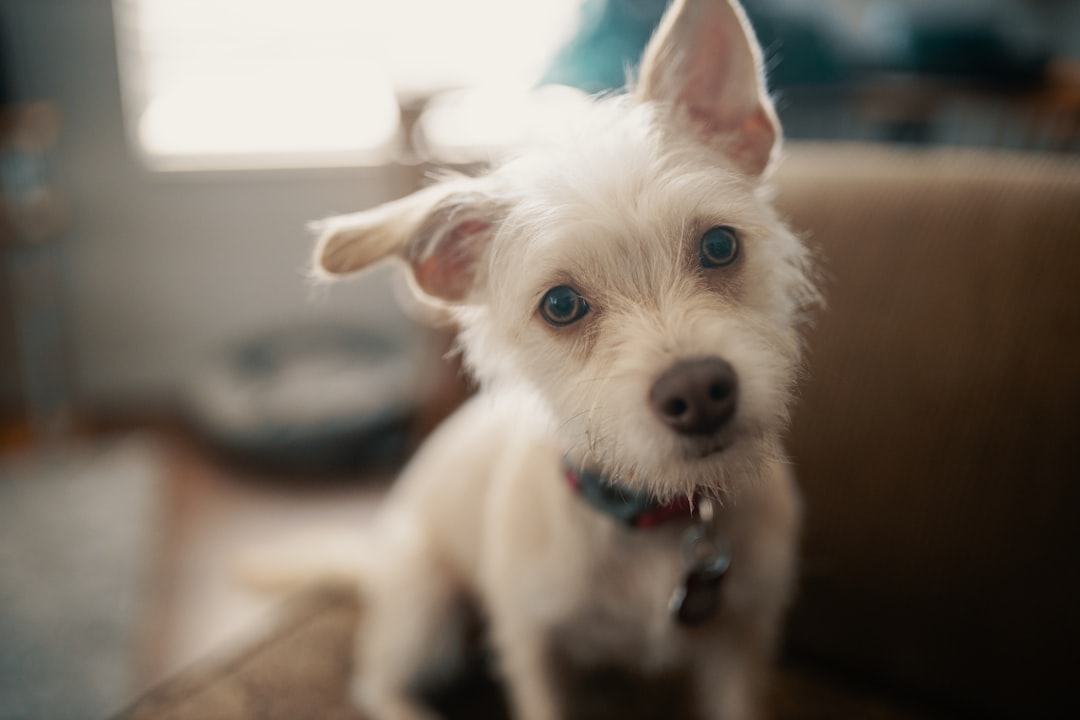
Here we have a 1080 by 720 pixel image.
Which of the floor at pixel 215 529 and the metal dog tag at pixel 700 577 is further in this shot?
the floor at pixel 215 529

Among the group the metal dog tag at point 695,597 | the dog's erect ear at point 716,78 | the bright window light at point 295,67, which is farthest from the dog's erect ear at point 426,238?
the bright window light at point 295,67

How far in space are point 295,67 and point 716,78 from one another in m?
3.04

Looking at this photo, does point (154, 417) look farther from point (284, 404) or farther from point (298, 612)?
point (298, 612)

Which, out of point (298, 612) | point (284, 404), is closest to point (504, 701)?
point (298, 612)

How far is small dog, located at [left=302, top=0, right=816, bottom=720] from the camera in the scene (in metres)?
0.82

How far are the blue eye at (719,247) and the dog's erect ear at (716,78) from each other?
14cm

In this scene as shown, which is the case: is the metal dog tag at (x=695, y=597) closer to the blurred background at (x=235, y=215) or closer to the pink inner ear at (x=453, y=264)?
the pink inner ear at (x=453, y=264)

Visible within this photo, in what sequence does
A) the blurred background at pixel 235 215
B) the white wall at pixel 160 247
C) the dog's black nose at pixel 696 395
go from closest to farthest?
the dog's black nose at pixel 696 395
the blurred background at pixel 235 215
the white wall at pixel 160 247

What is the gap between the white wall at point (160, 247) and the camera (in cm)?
314

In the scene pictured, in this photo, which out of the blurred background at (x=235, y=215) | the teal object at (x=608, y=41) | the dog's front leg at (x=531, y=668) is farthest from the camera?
the teal object at (x=608, y=41)

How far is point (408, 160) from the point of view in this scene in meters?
1.95

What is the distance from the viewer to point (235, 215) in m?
3.36

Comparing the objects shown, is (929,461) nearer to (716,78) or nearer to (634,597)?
(634,597)

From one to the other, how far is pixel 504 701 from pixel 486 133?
1.94m
